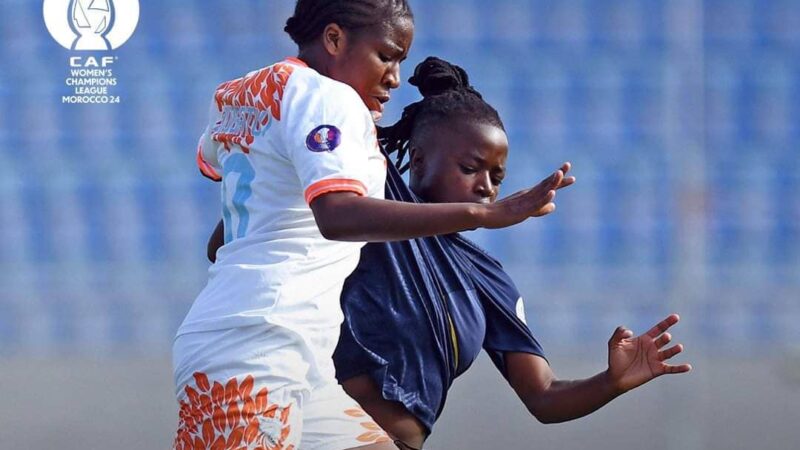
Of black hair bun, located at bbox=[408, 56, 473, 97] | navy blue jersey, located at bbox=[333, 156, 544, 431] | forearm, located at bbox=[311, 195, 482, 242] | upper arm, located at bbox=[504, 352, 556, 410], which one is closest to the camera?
forearm, located at bbox=[311, 195, 482, 242]

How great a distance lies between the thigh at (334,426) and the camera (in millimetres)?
2420

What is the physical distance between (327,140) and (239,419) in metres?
0.47

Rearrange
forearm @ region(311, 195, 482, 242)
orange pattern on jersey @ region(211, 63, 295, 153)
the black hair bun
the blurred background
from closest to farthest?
1. forearm @ region(311, 195, 482, 242)
2. orange pattern on jersey @ region(211, 63, 295, 153)
3. the black hair bun
4. the blurred background

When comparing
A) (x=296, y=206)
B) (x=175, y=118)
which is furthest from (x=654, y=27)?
(x=296, y=206)

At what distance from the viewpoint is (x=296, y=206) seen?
2.40 m

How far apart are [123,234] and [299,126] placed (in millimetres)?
2279

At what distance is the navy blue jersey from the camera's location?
275cm

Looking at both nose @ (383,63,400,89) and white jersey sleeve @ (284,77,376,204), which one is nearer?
white jersey sleeve @ (284,77,376,204)

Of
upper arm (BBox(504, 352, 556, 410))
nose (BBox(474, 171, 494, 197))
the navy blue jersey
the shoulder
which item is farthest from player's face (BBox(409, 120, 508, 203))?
the shoulder

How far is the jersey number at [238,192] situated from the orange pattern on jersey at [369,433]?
0.36 meters

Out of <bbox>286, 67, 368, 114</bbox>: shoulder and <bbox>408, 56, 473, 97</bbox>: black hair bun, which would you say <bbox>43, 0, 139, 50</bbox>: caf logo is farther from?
<bbox>286, 67, 368, 114</bbox>: shoulder

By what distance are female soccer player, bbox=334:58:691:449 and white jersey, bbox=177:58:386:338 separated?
301 millimetres

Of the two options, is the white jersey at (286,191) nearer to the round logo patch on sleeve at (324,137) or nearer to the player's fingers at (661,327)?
the round logo patch on sleeve at (324,137)

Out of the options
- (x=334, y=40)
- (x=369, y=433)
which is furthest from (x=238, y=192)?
(x=369, y=433)
